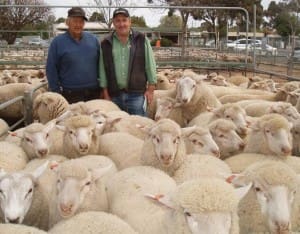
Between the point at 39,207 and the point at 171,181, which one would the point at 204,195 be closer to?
the point at 171,181

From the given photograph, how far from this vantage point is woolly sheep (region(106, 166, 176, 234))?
9.51 ft

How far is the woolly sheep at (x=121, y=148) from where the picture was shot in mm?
4172

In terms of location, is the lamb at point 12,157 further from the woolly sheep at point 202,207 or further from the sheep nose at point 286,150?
the sheep nose at point 286,150

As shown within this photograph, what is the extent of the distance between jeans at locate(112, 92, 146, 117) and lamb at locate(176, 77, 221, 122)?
0.50m

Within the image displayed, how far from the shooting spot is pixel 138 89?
19.4ft

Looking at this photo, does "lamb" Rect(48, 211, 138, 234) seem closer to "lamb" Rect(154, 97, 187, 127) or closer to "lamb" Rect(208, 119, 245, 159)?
"lamb" Rect(208, 119, 245, 159)

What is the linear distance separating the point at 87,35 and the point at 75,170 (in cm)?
337

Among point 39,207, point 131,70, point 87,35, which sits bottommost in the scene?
point 39,207

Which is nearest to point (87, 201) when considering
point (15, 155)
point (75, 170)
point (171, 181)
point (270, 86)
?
point (75, 170)

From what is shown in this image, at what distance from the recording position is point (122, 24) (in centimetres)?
567

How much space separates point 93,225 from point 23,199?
2.22ft

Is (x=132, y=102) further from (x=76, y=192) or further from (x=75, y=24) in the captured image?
(x=76, y=192)

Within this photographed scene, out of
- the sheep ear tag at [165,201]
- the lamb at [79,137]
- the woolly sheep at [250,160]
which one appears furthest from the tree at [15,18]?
the sheep ear tag at [165,201]

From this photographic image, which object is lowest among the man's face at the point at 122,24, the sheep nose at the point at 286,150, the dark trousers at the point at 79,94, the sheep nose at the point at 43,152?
the sheep nose at the point at 43,152
